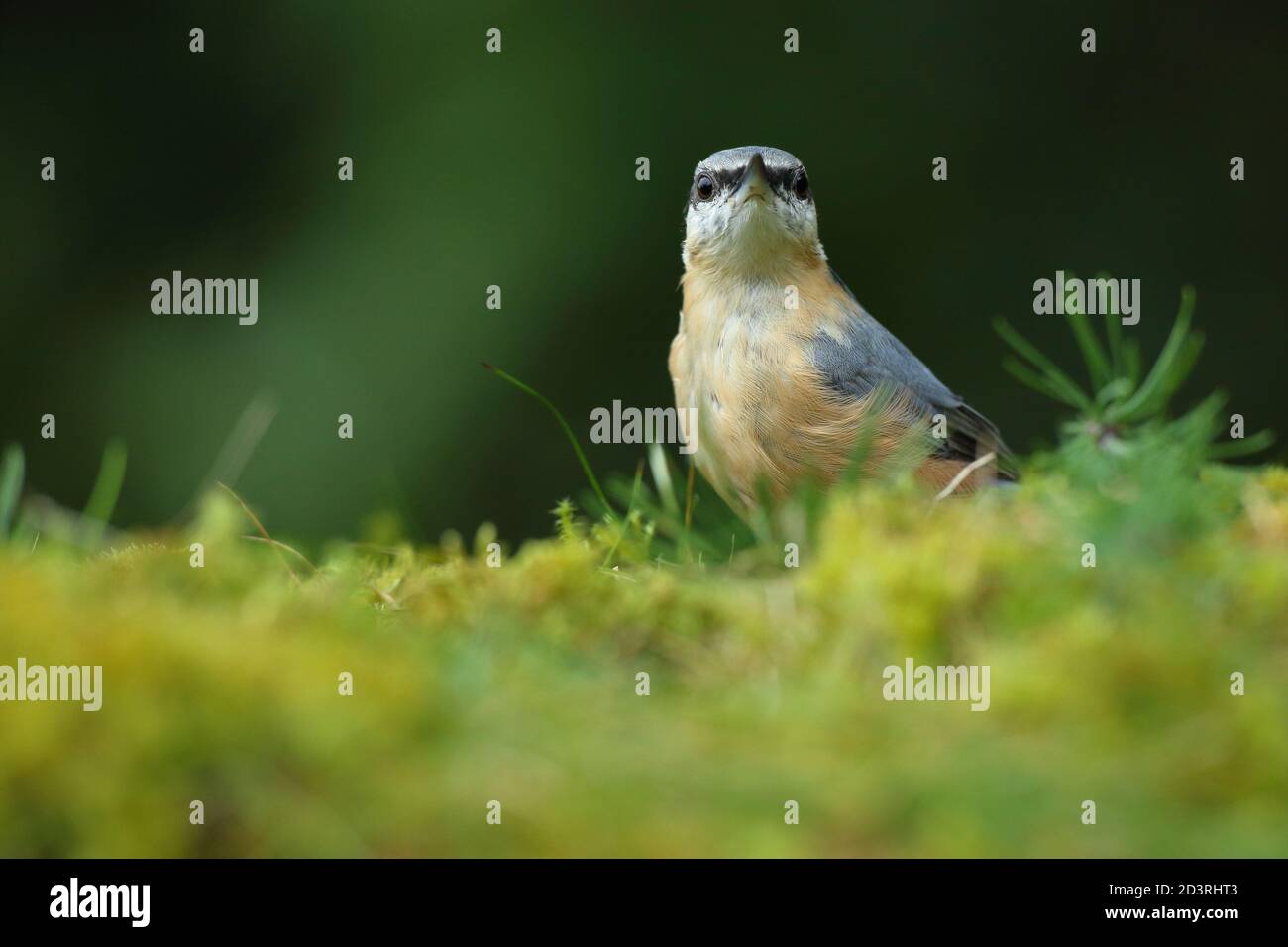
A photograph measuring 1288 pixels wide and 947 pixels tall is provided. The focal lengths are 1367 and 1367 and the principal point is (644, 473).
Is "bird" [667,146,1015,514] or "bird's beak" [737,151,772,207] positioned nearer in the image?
"bird" [667,146,1015,514]

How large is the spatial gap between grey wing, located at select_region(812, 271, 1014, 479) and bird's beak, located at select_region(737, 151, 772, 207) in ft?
1.69

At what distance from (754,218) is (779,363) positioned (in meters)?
0.59

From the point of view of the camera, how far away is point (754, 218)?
14.8 feet

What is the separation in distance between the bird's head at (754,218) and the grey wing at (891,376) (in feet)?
1.07

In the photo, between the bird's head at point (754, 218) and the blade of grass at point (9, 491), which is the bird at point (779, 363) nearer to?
the bird's head at point (754, 218)

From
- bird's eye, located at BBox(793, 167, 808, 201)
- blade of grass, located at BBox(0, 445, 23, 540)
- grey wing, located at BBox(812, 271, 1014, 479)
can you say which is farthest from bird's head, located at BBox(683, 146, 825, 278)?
blade of grass, located at BBox(0, 445, 23, 540)

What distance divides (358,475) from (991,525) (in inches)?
177

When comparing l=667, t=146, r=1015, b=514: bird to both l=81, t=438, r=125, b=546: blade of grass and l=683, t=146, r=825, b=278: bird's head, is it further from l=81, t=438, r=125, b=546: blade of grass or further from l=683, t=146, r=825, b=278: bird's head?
l=81, t=438, r=125, b=546: blade of grass

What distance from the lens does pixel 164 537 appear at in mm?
2934

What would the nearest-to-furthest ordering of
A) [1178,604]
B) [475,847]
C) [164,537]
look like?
[475,847] → [1178,604] → [164,537]

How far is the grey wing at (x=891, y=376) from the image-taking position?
4.20 m

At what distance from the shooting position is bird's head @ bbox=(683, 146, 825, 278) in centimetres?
452

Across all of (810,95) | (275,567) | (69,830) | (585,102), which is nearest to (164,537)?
(275,567)
